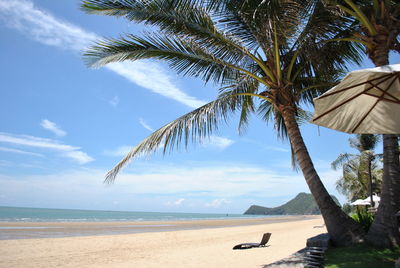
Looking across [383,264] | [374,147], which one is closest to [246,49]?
[383,264]

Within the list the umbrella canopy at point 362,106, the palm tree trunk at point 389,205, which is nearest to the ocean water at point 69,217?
the palm tree trunk at point 389,205

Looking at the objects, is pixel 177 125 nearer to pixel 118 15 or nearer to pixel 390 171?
pixel 118 15

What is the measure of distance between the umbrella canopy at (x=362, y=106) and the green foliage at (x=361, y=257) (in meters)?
1.96

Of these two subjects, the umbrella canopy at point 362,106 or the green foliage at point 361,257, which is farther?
the green foliage at point 361,257

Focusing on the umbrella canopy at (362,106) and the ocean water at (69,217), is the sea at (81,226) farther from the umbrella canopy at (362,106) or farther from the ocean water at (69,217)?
the umbrella canopy at (362,106)

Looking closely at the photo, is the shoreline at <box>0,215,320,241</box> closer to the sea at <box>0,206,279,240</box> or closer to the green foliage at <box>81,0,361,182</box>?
the sea at <box>0,206,279,240</box>

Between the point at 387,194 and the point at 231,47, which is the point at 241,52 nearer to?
the point at 231,47

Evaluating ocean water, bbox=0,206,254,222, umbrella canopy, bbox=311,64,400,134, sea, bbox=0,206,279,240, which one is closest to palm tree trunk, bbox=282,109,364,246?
umbrella canopy, bbox=311,64,400,134

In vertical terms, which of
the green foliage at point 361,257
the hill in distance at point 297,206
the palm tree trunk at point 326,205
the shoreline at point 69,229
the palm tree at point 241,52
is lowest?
the hill in distance at point 297,206

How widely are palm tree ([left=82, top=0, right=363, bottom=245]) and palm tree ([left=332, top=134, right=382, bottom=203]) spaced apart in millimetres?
15820

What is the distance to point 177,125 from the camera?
7.54m

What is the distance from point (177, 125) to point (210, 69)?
1.72m

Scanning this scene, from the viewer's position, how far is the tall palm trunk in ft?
17.8

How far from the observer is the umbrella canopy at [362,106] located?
3.95 m
